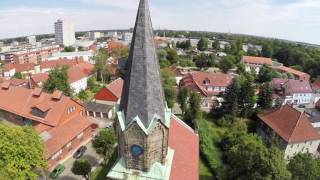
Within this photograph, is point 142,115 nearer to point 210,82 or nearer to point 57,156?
point 57,156

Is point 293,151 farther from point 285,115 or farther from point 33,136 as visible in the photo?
point 33,136

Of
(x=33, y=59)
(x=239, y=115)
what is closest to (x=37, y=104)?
(x=239, y=115)

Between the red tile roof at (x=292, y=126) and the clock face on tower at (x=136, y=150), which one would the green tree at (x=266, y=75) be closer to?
the red tile roof at (x=292, y=126)

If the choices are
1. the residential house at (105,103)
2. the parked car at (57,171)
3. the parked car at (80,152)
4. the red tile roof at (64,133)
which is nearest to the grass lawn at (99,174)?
the parked car at (57,171)

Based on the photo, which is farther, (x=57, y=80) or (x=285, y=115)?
(x=57, y=80)

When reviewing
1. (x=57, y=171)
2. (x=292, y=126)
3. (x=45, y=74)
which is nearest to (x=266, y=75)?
(x=292, y=126)
